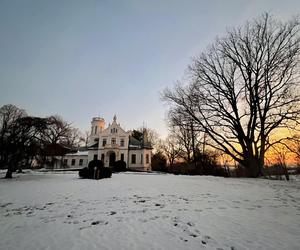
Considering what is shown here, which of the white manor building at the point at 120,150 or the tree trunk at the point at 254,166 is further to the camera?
the white manor building at the point at 120,150

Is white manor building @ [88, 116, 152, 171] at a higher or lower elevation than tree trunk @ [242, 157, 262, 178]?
higher

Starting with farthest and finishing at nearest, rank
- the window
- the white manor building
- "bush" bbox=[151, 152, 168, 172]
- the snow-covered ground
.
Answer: the window < the white manor building < "bush" bbox=[151, 152, 168, 172] < the snow-covered ground

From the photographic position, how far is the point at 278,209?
6137mm

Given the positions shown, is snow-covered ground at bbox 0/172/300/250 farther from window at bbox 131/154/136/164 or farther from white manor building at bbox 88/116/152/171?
window at bbox 131/154/136/164

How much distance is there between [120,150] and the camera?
145 ft

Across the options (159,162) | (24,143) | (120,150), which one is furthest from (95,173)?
(159,162)

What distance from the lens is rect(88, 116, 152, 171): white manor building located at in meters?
43.5

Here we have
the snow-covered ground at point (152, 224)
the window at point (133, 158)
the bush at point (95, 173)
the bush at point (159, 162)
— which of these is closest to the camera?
the snow-covered ground at point (152, 224)

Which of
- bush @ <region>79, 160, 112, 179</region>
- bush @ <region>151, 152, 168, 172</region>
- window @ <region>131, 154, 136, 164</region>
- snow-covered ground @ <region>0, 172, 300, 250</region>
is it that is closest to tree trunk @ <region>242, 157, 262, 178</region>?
snow-covered ground @ <region>0, 172, 300, 250</region>

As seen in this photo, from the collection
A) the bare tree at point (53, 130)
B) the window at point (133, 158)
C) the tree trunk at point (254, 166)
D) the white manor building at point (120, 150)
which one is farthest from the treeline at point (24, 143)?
the window at point (133, 158)

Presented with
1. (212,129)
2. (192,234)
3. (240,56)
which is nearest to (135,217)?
(192,234)

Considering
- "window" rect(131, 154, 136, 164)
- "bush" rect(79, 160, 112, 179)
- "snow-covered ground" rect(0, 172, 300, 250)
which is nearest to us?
"snow-covered ground" rect(0, 172, 300, 250)

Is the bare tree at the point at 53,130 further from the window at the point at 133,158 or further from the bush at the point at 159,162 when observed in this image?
the bush at the point at 159,162

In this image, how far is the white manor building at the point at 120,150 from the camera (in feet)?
143
